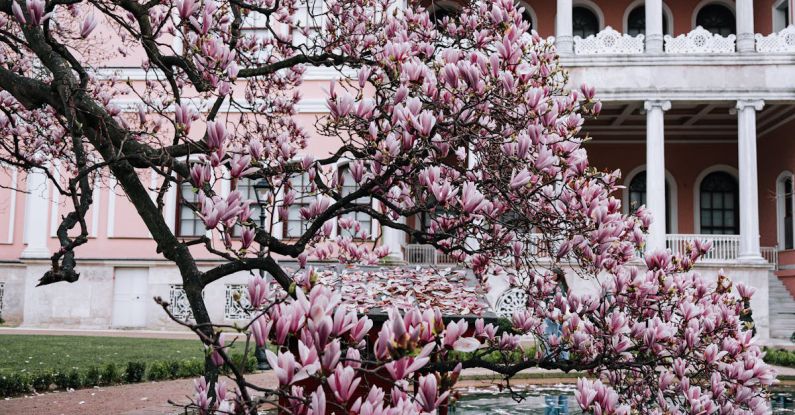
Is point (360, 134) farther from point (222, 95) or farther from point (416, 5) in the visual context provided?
point (416, 5)

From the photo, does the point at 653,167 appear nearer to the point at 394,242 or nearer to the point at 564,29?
the point at 564,29

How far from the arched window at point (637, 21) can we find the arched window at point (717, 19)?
1020 millimetres

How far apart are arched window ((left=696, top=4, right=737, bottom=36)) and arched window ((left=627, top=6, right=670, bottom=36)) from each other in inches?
40.2

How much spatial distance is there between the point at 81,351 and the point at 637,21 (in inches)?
763

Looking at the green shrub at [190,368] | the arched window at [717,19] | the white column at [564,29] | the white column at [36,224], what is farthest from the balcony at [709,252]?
the white column at [36,224]

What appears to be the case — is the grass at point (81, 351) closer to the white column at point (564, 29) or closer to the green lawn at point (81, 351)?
the green lawn at point (81, 351)

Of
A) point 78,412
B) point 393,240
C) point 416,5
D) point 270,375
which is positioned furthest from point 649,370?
point 393,240

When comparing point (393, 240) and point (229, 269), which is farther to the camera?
point (393, 240)

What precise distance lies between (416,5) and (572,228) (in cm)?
322

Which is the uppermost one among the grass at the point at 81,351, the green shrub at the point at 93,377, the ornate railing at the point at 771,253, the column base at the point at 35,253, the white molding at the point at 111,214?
the white molding at the point at 111,214

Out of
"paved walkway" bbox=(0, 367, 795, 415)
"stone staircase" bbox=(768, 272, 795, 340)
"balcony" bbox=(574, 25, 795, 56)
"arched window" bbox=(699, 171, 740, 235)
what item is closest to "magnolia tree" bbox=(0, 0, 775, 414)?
"paved walkway" bbox=(0, 367, 795, 415)

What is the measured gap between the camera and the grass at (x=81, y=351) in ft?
36.9

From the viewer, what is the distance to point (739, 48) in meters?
19.9

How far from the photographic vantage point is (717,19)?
2389cm
